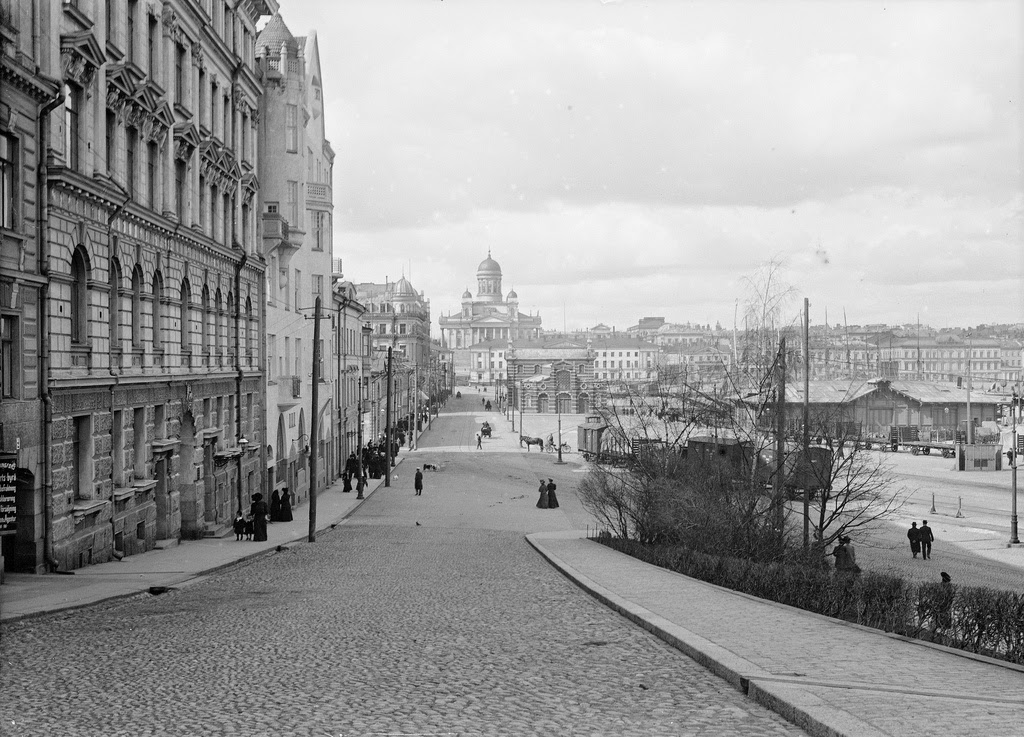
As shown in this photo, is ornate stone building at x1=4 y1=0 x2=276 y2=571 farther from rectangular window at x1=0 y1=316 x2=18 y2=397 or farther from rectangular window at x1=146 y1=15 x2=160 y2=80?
rectangular window at x1=0 y1=316 x2=18 y2=397

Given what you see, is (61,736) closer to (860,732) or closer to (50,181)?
(860,732)

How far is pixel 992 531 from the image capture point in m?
41.3

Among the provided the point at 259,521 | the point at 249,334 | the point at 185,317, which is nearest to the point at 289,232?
the point at 249,334

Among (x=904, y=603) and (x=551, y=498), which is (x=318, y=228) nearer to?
(x=551, y=498)

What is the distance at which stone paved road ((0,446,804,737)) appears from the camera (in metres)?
8.56

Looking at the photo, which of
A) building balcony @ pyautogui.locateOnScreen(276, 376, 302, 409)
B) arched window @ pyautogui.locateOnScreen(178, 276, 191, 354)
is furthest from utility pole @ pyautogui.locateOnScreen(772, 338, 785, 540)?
building balcony @ pyautogui.locateOnScreen(276, 376, 302, 409)

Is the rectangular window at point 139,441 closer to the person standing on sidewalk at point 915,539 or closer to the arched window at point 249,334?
the arched window at point 249,334

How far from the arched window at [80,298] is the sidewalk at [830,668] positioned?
11053 millimetres

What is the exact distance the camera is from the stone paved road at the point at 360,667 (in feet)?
28.1

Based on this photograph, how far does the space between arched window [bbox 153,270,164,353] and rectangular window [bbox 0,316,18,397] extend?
7.99 m

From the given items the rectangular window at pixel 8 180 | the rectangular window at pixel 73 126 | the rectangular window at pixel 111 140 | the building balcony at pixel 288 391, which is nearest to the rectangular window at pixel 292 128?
the building balcony at pixel 288 391

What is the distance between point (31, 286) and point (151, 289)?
7.51m

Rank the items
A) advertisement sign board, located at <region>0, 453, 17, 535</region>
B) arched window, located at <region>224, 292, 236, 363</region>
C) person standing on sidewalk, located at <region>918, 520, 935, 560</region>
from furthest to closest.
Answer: arched window, located at <region>224, 292, 236, 363</region>, person standing on sidewalk, located at <region>918, 520, 935, 560</region>, advertisement sign board, located at <region>0, 453, 17, 535</region>

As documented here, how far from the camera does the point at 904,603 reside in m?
13.8
